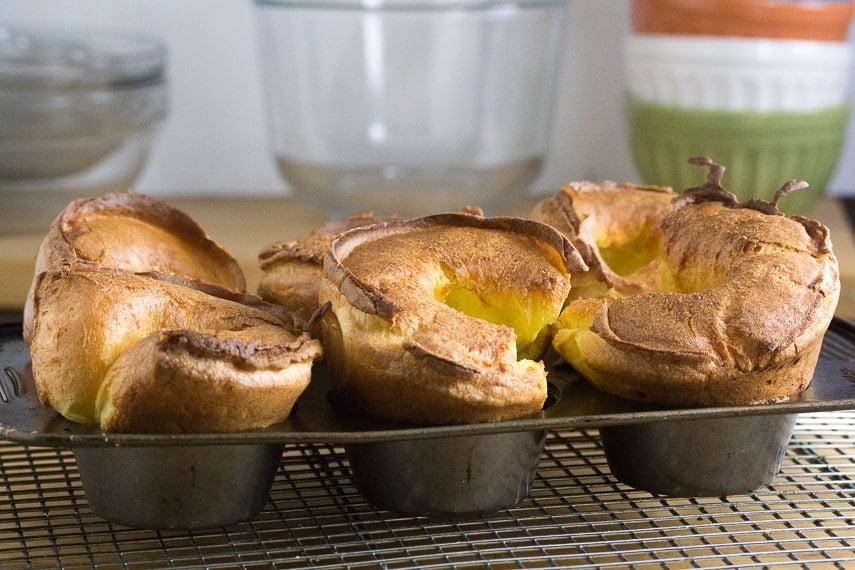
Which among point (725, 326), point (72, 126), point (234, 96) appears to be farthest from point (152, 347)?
point (234, 96)

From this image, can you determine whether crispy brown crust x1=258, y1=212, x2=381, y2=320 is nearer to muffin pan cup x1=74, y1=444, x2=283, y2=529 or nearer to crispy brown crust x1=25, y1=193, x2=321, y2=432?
crispy brown crust x1=25, y1=193, x2=321, y2=432

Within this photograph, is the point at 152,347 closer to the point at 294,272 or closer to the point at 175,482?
the point at 175,482

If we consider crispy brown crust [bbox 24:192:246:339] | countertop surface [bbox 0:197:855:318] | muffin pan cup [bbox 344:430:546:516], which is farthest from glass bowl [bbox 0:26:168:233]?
muffin pan cup [bbox 344:430:546:516]

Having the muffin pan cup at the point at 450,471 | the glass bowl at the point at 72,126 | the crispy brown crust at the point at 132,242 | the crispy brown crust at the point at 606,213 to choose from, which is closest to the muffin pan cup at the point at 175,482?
the muffin pan cup at the point at 450,471

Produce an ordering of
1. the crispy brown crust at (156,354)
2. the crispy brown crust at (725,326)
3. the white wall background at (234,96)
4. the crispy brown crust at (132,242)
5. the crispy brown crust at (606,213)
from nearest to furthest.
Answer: the crispy brown crust at (156,354) → the crispy brown crust at (725,326) → the crispy brown crust at (132,242) → the crispy brown crust at (606,213) → the white wall background at (234,96)

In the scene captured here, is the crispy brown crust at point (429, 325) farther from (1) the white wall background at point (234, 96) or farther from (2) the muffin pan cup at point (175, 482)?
(1) the white wall background at point (234, 96)
